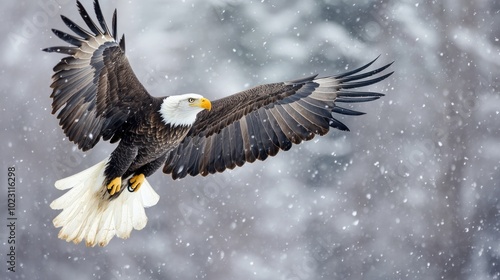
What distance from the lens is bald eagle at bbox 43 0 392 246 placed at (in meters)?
4.82

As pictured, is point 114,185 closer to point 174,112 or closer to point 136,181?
point 136,181

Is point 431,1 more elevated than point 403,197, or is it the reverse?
point 431,1

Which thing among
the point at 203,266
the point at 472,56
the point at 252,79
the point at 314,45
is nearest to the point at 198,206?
the point at 203,266

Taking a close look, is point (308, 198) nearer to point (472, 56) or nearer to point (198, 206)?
point (198, 206)

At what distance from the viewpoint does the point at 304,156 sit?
849 cm

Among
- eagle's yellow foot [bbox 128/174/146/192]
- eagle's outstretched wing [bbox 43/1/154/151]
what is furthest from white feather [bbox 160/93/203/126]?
eagle's yellow foot [bbox 128/174/146/192]

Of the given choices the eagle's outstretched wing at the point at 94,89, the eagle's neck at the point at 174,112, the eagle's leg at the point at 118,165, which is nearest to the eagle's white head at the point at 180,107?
the eagle's neck at the point at 174,112

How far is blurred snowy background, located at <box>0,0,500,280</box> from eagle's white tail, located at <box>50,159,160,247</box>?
275cm

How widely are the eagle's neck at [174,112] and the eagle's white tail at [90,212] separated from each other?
1.69 feet

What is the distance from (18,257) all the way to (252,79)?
2563mm

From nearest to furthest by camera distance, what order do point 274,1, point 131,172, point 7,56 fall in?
point 131,172 → point 7,56 → point 274,1

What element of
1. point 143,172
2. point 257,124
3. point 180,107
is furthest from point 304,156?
point 180,107

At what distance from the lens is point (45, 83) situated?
26.5ft

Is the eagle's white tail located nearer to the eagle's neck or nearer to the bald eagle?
the bald eagle
